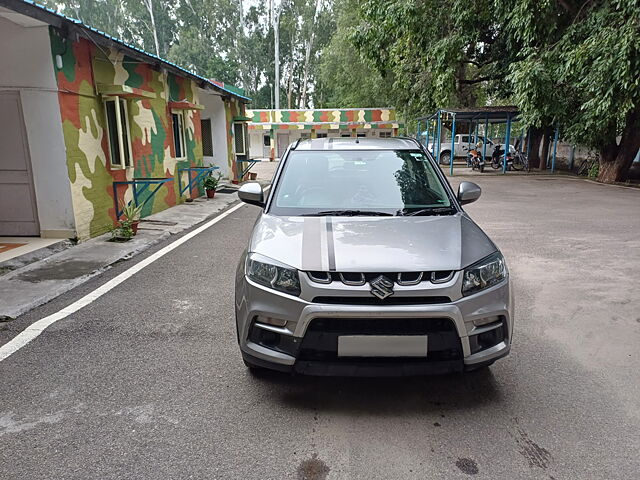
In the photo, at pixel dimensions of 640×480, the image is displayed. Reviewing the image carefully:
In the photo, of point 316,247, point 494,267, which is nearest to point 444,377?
point 494,267

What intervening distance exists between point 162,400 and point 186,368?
42 centimetres

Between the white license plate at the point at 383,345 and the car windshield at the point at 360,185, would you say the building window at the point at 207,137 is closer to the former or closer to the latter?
the car windshield at the point at 360,185

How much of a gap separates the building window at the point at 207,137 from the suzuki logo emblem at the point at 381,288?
582 inches

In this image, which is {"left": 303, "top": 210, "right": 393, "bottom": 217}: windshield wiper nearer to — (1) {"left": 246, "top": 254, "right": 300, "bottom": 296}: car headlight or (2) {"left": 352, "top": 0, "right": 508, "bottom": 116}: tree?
(1) {"left": 246, "top": 254, "right": 300, "bottom": 296}: car headlight

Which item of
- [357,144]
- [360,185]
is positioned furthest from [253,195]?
[357,144]

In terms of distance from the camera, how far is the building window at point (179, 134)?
38.4 ft

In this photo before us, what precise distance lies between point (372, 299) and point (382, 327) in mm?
163

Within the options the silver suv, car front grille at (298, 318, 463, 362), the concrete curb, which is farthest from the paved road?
car front grille at (298, 318, 463, 362)

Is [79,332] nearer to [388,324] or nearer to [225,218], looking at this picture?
[388,324]

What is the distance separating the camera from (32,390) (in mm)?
2963

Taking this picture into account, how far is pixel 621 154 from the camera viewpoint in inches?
639

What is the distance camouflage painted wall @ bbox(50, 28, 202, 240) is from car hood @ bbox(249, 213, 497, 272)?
16.2 ft

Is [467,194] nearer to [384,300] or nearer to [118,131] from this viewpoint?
[384,300]

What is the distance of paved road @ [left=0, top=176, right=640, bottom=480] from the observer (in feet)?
7.54
